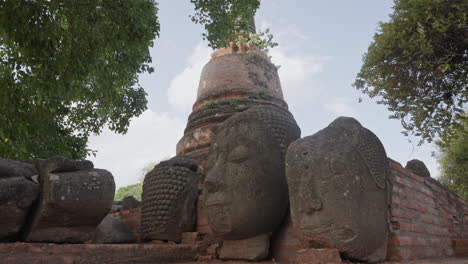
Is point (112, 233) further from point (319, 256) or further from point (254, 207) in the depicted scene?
point (319, 256)

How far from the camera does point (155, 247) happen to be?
3.54 meters

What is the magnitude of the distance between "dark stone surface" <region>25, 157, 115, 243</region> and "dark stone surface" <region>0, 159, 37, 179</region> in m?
0.08

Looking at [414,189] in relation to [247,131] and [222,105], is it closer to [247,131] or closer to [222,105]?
Answer: [247,131]

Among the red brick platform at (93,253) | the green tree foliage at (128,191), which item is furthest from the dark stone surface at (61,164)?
the green tree foliage at (128,191)

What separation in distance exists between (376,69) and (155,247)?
6.24 meters

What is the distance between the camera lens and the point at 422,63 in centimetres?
706

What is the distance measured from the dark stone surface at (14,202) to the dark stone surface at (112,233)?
0.93 meters

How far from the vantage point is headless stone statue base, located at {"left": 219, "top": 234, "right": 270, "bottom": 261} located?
3281 millimetres

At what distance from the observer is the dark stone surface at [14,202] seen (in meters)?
2.90

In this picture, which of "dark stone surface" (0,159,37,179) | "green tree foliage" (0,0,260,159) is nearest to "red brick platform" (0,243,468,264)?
"dark stone surface" (0,159,37,179)

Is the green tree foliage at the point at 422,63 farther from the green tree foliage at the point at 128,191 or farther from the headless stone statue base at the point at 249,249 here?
the green tree foliage at the point at 128,191

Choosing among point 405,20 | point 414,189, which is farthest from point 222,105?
point 405,20

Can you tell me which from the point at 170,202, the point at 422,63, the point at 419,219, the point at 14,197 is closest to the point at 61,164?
the point at 14,197

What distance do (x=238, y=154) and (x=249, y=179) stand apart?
275mm
